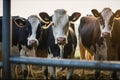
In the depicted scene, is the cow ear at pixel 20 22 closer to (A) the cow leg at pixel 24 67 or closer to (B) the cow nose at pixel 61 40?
(A) the cow leg at pixel 24 67

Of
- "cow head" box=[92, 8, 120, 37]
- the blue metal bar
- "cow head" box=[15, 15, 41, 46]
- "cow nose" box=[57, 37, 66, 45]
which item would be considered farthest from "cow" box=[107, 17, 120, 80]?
the blue metal bar

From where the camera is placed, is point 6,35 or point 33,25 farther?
point 33,25

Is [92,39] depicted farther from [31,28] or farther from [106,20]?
[31,28]

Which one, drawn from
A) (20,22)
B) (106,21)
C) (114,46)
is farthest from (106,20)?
(20,22)

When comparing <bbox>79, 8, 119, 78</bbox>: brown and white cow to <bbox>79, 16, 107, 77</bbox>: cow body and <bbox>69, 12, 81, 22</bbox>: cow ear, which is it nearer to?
<bbox>79, 16, 107, 77</bbox>: cow body

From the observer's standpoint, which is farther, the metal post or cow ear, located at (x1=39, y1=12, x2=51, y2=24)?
cow ear, located at (x1=39, y1=12, x2=51, y2=24)

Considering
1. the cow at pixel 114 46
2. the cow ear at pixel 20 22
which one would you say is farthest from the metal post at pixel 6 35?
the cow ear at pixel 20 22

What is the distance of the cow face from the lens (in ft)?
16.3

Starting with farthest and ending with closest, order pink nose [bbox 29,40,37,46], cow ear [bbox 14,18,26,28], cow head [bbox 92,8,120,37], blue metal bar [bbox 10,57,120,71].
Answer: cow ear [bbox 14,18,26,28], pink nose [bbox 29,40,37,46], cow head [bbox 92,8,120,37], blue metal bar [bbox 10,57,120,71]

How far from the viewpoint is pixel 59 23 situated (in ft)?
15.9

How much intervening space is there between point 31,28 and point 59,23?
2.06 ft

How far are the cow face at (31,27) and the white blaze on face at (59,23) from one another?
40 centimetres

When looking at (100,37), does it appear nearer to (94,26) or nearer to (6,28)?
(94,26)

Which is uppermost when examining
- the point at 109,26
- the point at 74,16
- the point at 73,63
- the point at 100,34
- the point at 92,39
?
the point at 73,63
